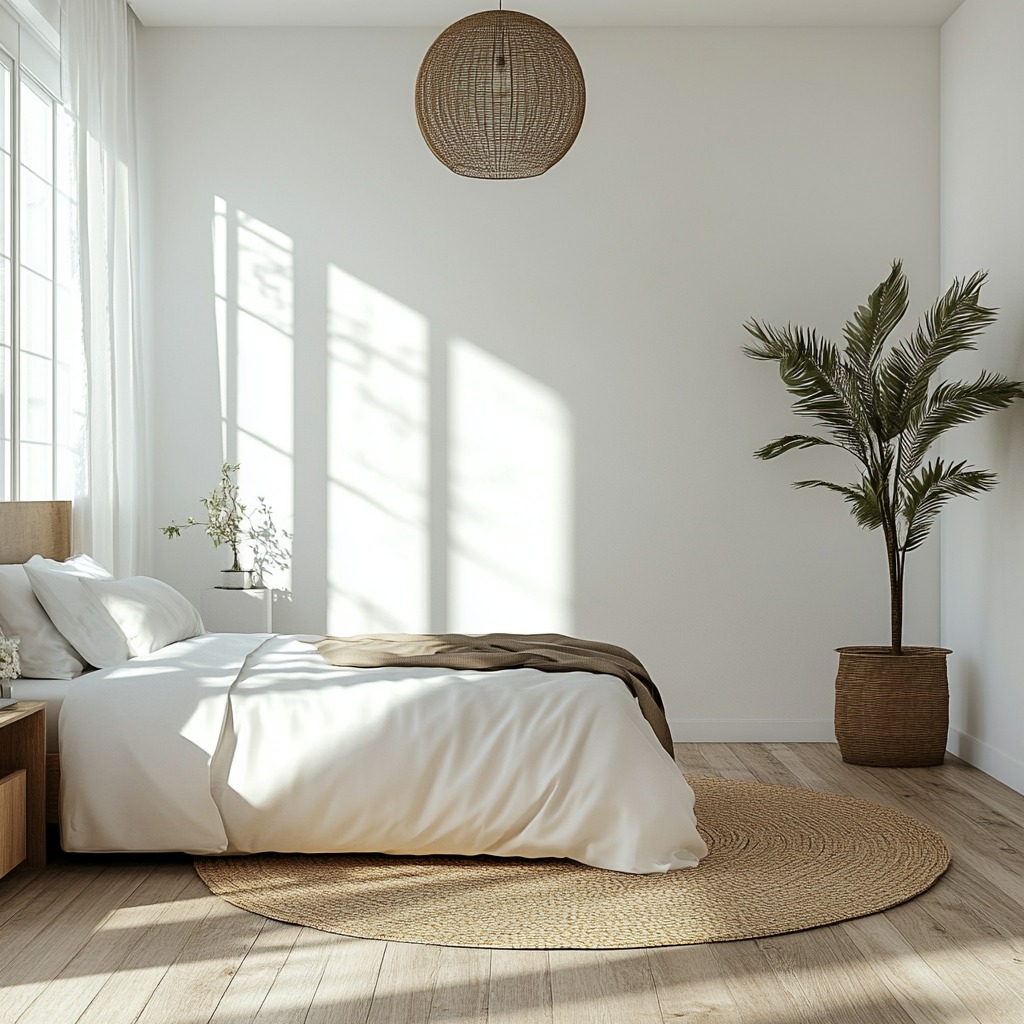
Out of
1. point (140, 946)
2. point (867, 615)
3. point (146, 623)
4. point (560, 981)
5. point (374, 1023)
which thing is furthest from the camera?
point (867, 615)

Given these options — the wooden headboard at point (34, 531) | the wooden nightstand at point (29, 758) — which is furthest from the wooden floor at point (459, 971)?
the wooden headboard at point (34, 531)

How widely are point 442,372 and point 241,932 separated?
322cm

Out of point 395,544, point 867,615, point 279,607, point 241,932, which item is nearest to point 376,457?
point 395,544

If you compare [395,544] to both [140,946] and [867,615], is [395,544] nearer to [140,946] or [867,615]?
[867,615]

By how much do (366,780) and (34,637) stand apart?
1164 mm

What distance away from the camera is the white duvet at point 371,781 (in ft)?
11.0

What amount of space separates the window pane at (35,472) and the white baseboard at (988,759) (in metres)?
3.92

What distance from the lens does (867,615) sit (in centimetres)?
564

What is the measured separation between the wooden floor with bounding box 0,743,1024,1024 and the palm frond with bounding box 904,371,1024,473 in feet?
6.52

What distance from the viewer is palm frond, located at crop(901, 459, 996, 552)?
4.76m

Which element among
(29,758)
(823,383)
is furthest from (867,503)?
(29,758)

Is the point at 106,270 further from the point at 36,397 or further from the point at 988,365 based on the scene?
the point at 988,365

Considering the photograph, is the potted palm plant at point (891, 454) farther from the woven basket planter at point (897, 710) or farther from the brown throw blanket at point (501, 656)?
the brown throw blanket at point (501, 656)

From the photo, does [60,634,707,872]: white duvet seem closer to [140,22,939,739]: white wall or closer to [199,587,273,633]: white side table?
[199,587,273,633]: white side table
